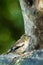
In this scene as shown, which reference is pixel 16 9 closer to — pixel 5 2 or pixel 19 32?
pixel 5 2

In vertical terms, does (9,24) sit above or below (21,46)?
below

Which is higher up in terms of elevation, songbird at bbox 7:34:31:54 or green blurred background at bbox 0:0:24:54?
songbird at bbox 7:34:31:54

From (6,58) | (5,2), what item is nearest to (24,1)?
(6,58)

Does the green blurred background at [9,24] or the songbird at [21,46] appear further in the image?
the green blurred background at [9,24]

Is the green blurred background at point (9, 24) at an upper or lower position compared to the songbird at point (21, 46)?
lower

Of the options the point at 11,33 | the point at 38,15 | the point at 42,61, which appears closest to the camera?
the point at 42,61

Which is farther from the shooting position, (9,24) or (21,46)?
(9,24)

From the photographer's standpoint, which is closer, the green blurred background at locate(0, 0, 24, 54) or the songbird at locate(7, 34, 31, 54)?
the songbird at locate(7, 34, 31, 54)

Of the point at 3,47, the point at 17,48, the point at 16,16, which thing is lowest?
the point at 3,47
